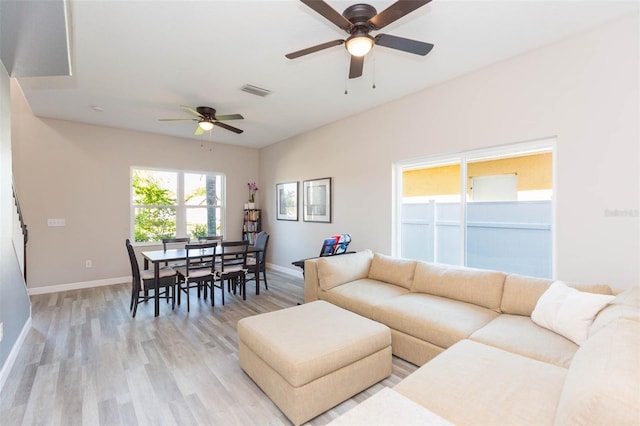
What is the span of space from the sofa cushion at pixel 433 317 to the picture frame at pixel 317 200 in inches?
98.5

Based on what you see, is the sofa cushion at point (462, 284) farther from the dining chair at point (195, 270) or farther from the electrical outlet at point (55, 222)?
the electrical outlet at point (55, 222)

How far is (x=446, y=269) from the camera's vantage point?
2998 mm

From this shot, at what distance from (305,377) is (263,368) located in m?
0.44

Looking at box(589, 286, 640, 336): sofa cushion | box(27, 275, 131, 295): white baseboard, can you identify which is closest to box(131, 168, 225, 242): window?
box(27, 275, 131, 295): white baseboard

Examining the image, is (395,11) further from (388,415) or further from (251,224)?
(251,224)

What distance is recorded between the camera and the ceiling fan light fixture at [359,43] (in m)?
2.04

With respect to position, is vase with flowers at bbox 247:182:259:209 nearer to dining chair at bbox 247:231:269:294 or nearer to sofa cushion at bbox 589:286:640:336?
dining chair at bbox 247:231:269:294

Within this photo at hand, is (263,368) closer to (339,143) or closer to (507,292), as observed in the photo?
(507,292)

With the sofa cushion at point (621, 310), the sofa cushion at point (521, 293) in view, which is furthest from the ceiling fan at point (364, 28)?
the sofa cushion at point (521, 293)

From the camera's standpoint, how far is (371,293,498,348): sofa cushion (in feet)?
7.33

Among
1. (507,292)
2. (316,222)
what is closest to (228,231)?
Result: (316,222)

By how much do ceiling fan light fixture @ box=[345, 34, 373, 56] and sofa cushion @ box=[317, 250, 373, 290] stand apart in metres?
2.20

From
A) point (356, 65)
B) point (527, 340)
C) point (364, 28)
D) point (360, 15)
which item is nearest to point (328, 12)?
point (364, 28)

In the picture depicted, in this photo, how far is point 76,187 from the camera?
488 cm
